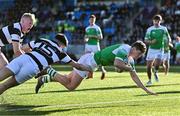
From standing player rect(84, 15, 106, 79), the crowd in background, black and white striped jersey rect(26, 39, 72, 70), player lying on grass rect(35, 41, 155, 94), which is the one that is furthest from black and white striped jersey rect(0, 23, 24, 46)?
the crowd in background

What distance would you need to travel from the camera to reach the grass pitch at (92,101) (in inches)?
457

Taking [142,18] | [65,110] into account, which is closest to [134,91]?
[65,110]

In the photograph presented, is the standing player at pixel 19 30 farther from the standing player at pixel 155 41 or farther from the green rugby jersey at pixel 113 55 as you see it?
the standing player at pixel 155 41

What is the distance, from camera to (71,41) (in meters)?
40.7

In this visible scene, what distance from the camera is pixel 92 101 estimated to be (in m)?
13.5

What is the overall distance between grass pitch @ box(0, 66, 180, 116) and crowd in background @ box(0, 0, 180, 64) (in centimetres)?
2305

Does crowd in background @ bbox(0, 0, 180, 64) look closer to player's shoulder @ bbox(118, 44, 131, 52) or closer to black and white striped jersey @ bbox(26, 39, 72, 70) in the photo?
player's shoulder @ bbox(118, 44, 131, 52)

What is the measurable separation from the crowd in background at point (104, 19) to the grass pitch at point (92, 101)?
75.6 ft

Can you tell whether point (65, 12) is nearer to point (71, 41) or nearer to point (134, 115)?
point (71, 41)

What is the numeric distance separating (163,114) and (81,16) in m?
33.7

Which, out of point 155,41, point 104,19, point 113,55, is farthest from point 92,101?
point 104,19

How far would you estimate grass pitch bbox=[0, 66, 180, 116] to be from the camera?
11609mm

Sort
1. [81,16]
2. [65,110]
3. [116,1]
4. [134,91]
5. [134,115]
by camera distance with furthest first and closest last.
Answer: [116,1]
[81,16]
[134,91]
[65,110]
[134,115]

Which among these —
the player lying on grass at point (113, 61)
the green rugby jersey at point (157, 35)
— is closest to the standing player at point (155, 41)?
the green rugby jersey at point (157, 35)
